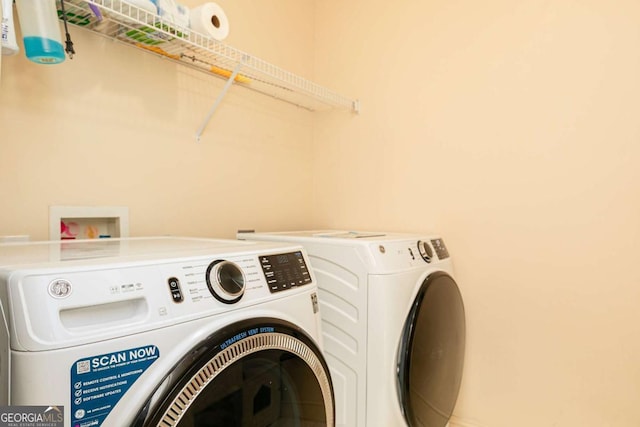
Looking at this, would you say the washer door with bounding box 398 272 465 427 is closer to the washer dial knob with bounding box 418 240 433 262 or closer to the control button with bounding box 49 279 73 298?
the washer dial knob with bounding box 418 240 433 262

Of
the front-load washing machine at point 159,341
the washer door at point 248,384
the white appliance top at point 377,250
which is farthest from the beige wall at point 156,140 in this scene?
the washer door at point 248,384

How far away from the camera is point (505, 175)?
1693 mm

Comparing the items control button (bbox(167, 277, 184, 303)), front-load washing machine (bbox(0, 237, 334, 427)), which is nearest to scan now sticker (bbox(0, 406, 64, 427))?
front-load washing machine (bbox(0, 237, 334, 427))

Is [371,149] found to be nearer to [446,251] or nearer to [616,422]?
[446,251]

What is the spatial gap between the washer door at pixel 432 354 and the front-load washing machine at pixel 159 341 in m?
0.43

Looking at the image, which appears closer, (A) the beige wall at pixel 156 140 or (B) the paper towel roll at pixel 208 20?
(A) the beige wall at pixel 156 140

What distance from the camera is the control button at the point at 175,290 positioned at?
2.40 feet

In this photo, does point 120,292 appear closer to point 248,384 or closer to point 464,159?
point 248,384

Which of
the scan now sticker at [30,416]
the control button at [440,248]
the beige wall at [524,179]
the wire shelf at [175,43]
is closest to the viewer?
the scan now sticker at [30,416]

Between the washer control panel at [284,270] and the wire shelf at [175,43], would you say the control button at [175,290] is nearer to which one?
the washer control panel at [284,270]

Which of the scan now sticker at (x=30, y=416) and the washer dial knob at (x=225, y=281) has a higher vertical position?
the washer dial knob at (x=225, y=281)

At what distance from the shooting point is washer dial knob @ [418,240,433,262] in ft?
5.01

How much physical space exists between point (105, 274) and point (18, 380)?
180mm

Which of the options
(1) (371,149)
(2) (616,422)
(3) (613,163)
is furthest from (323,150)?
(2) (616,422)
